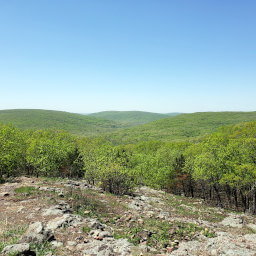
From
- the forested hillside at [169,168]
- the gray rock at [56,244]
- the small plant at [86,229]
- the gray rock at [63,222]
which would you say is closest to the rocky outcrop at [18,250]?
the gray rock at [56,244]

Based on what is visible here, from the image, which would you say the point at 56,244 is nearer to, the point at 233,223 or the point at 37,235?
the point at 37,235

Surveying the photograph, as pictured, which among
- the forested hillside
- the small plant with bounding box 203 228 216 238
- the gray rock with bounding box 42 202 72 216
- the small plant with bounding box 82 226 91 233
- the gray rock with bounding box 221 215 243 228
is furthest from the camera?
the forested hillside

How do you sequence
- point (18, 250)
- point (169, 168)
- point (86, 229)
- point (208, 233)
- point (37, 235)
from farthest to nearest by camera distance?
point (169, 168)
point (208, 233)
point (86, 229)
point (37, 235)
point (18, 250)

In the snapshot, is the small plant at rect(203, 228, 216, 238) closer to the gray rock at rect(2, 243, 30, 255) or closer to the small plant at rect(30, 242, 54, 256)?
the small plant at rect(30, 242, 54, 256)

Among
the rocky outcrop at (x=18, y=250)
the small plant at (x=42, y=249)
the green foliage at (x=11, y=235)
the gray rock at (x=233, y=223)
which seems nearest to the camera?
the rocky outcrop at (x=18, y=250)

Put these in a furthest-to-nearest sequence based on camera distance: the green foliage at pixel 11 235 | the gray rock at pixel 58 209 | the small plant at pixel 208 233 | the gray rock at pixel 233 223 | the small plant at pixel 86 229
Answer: the gray rock at pixel 233 223
the gray rock at pixel 58 209
the small plant at pixel 208 233
the small plant at pixel 86 229
the green foliage at pixel 11 235

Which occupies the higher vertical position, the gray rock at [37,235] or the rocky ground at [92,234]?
the gray rock at [37,235]

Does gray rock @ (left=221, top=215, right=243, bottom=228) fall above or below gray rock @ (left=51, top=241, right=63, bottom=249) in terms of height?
below

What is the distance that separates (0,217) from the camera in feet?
45.7

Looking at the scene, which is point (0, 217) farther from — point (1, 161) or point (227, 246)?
point (1, 161)

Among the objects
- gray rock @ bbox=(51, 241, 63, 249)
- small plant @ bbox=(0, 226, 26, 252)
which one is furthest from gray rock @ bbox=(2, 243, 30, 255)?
gray rock @ bbox=(51, 241, 63, 249)

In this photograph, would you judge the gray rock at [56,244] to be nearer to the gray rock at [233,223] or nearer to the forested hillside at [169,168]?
the forested hillside at [169,168]

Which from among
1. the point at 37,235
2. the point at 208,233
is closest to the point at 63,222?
the point at 37,235

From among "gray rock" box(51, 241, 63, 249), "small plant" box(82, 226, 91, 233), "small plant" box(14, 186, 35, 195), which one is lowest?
"small plant" box(14, 186, 35, 195)
